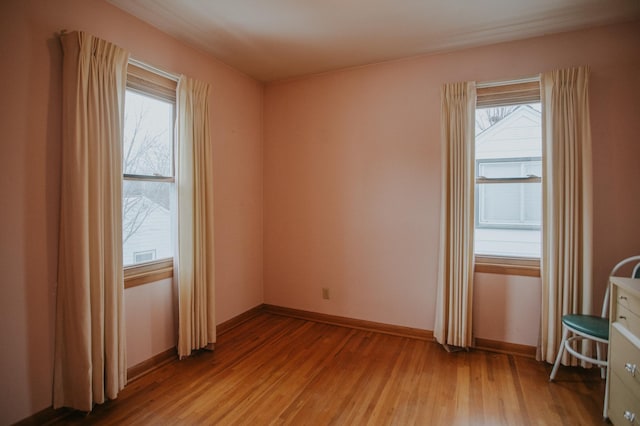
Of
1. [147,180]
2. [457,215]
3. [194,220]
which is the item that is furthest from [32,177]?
[457,215]

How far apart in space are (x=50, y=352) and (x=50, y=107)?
150 cm

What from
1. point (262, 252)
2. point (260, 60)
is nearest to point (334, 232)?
point (262, 252)

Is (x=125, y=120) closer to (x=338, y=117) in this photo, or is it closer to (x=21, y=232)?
(x=21, y=232)

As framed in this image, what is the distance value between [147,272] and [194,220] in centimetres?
55

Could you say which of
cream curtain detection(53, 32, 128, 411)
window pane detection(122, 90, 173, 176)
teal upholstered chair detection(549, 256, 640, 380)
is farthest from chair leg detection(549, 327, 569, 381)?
window pane detection(122, 90, 173, 176)

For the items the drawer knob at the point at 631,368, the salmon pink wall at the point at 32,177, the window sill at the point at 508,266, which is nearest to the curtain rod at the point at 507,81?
the window sill at the point at 508,266

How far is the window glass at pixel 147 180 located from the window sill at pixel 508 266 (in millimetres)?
2787

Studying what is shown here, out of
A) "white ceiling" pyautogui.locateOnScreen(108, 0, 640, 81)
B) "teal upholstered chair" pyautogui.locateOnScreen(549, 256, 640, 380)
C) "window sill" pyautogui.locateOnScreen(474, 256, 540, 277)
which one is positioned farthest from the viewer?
"window sill" pyautogui.locateOnScreen(474, 256, 540, 277)

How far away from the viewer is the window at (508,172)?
2895 mm

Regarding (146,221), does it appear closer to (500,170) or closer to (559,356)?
(500,170)

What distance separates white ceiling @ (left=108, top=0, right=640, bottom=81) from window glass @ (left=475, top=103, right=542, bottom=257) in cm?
67

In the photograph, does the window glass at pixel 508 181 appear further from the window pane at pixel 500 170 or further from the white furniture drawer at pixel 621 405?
the white furniture drawer at pixel 621 405

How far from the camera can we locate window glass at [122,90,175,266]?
8.21 feet

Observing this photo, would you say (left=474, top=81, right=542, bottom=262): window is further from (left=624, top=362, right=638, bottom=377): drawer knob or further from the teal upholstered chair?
(left=624, top=362, right=638, bottom=377): drawer knob
